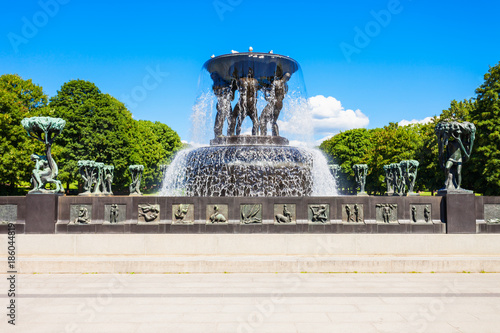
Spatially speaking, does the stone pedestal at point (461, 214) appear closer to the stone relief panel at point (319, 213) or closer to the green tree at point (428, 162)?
the stone relief panel at point (319, 213)

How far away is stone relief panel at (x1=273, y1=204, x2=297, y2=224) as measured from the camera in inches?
356

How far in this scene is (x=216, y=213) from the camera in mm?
9039

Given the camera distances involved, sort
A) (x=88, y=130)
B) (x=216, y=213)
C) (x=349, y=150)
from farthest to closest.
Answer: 1. (x=349, y=150)
2. (x=88, y=130)
3. (x=216, y=213)

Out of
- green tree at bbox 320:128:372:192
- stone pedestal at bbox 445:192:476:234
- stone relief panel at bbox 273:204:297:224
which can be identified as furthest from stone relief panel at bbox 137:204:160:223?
green tree at bbox 320:128:372:192

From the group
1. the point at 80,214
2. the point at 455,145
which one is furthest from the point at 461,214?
the point at 80,214

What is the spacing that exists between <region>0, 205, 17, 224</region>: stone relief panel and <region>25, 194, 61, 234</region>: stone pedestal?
320 millimetres

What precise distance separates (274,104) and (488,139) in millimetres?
22222
